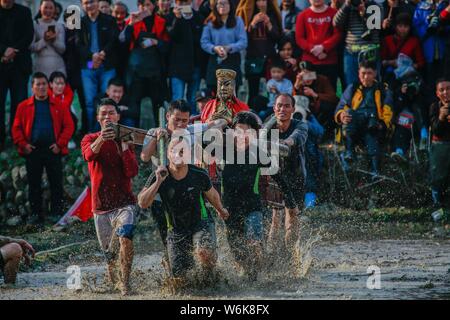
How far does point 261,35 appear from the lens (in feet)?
52.3

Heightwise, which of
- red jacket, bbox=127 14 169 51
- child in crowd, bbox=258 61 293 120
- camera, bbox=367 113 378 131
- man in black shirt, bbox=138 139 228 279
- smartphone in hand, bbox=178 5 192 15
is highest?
smartphone in hand, bbox=178 5 192 15

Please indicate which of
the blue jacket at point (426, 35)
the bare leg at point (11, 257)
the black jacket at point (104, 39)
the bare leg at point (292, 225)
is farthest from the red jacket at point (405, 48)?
the bare leg at point (11, 257)

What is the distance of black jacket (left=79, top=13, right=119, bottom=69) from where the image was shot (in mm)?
15695

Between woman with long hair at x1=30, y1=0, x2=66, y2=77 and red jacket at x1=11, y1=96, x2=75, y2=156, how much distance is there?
3.24 feet

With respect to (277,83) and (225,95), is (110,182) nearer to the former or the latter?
(225,95)

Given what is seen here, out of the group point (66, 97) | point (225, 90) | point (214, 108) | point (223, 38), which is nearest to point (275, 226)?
point (214, 108)

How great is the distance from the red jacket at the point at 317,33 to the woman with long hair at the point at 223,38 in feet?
2.75

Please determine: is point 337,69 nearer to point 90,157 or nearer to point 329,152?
point 329,152

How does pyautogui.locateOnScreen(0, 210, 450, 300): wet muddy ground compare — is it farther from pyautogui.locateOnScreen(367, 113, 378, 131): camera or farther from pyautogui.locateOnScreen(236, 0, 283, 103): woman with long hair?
pyautogui.locateOnScreen(236, 0, 283, 103): woman with long hair

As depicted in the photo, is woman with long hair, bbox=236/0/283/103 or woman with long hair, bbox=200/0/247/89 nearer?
woman with long hair, bbox=200/0/247/89

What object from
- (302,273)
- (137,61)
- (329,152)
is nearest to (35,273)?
(302,273)

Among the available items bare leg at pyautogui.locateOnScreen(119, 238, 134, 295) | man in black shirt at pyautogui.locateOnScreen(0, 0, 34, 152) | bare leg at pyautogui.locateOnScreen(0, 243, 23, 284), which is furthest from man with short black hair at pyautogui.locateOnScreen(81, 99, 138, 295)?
man in black shirt at pyautogui.locateOnScreen(0, 0, 34, 152)
